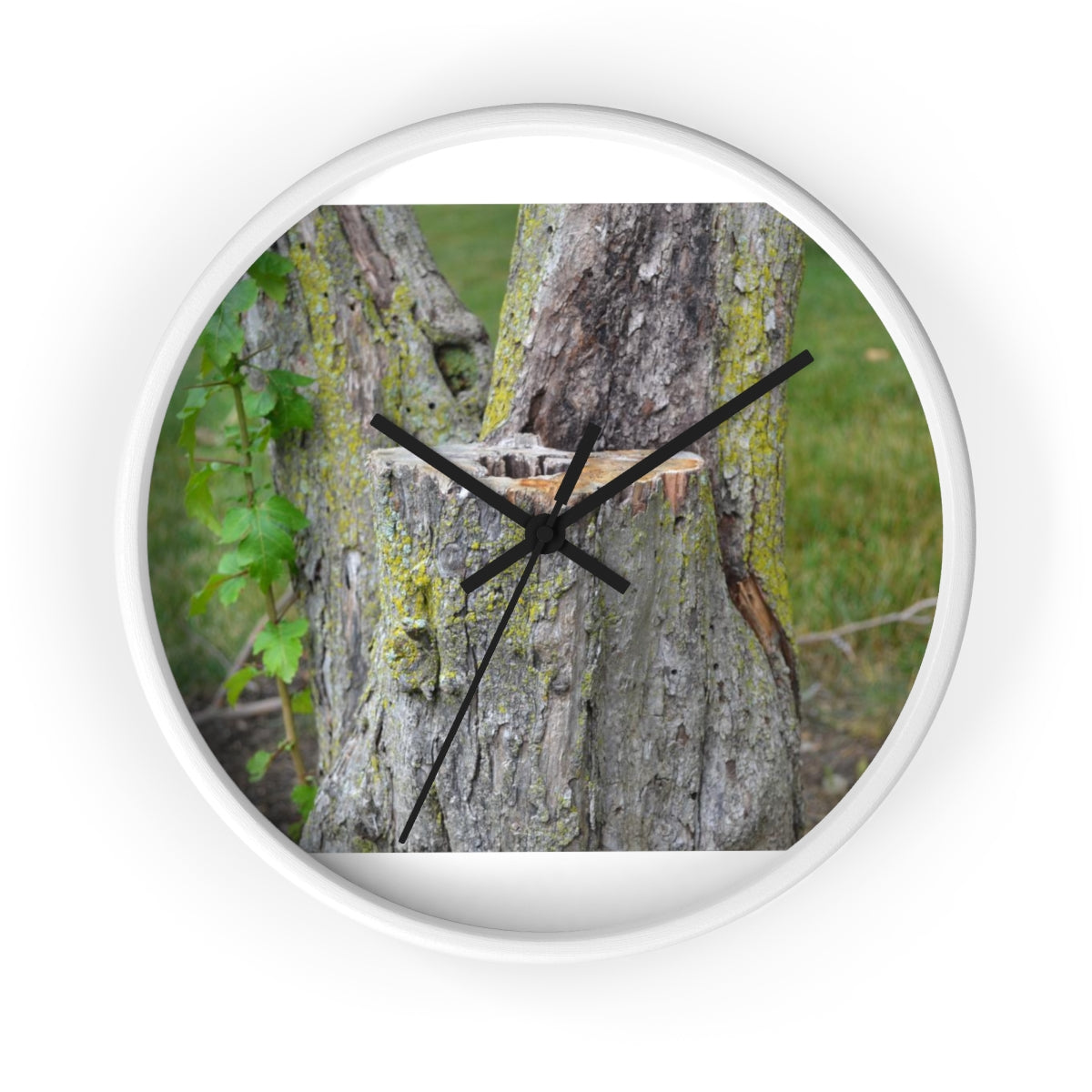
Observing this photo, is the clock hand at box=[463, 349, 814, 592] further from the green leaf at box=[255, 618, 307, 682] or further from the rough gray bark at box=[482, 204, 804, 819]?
the green leaf at box=[255, 618, 307, 682]

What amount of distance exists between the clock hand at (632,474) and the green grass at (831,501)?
0.11 meters

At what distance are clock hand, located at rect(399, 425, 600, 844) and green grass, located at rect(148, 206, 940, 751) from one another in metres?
0.19

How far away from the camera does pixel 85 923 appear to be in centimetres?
81

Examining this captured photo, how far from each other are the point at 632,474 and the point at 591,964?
0.40 metres

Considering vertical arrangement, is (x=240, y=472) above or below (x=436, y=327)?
below

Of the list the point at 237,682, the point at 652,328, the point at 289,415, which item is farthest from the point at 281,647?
the point at 652,328

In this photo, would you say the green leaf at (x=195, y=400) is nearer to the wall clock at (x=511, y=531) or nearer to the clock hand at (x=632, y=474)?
the wall clock at (x=511, y=531)

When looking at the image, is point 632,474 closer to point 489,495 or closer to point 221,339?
point 489,495

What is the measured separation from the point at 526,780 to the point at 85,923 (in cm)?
38

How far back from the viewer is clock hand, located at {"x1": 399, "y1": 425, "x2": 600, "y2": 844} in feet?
2.38

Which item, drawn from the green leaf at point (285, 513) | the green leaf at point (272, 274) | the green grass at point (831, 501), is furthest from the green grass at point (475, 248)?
the green leaf at point (285, 513)
